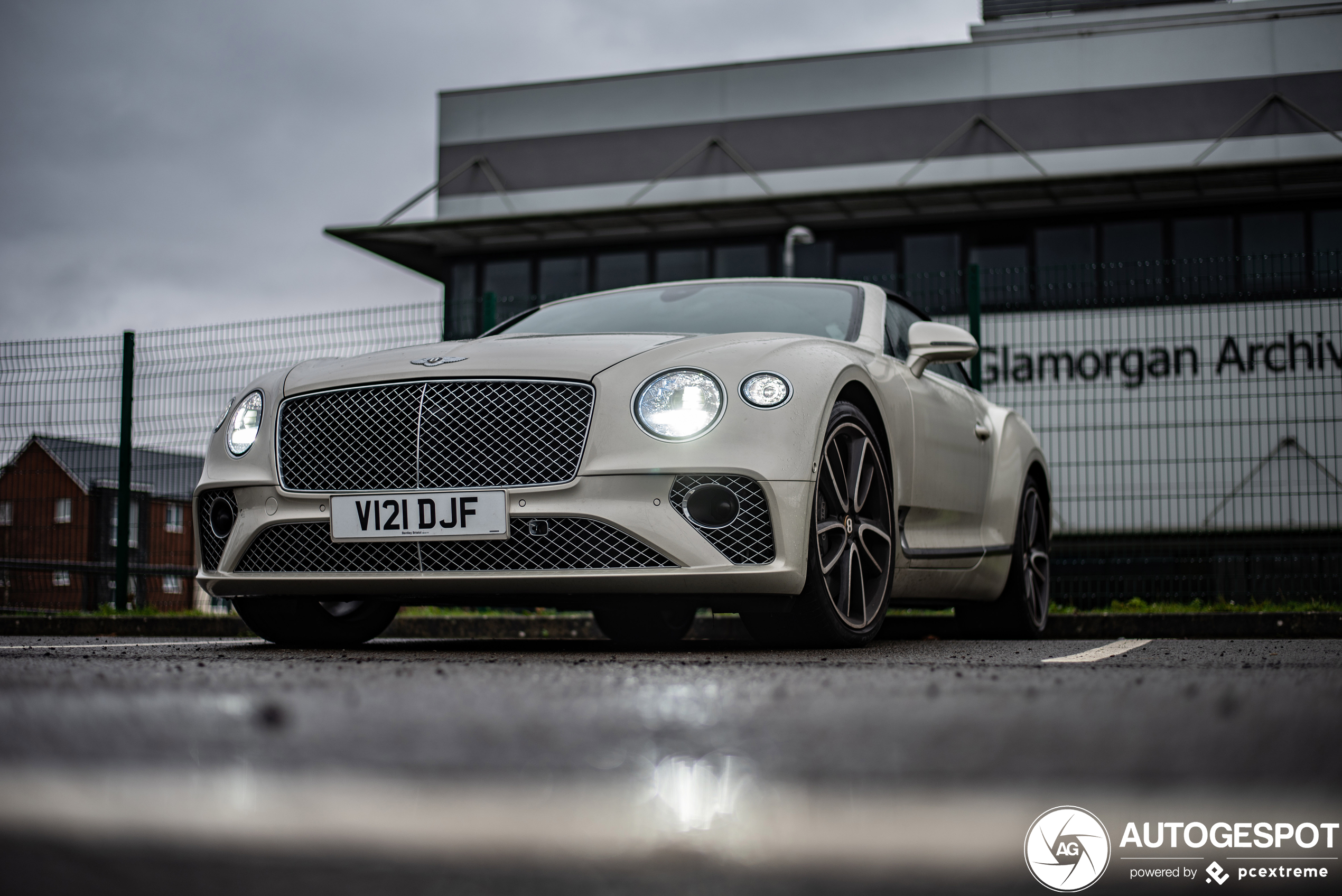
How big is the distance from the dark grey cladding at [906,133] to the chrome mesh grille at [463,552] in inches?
707

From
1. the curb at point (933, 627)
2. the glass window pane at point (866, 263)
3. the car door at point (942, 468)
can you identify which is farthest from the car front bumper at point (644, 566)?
the glass window pane at point (866, 263)

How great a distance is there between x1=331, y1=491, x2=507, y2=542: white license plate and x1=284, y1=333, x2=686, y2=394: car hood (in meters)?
0.39

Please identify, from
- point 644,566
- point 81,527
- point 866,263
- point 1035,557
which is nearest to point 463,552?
point 644,566

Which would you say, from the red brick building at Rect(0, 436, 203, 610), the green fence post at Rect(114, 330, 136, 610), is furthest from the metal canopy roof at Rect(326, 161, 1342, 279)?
the red brick building at Rect(0, 436, 203, 610)

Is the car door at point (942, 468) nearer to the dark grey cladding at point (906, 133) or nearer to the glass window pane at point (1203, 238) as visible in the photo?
the glass window pane at point (1203, 238)

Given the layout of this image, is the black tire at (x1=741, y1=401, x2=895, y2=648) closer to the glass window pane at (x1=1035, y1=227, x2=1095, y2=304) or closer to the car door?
the car door

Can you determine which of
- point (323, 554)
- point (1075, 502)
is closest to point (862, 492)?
point (323, 554)

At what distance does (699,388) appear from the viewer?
12.8 ft

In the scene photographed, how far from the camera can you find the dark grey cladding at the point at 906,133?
1973 cm

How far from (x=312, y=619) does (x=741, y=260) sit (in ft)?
53.2

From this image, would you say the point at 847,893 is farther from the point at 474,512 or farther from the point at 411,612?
the point at 411,612

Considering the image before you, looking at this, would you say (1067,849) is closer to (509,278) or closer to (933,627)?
(933,627)

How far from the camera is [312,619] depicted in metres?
4.74

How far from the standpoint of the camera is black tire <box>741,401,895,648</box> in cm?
399
